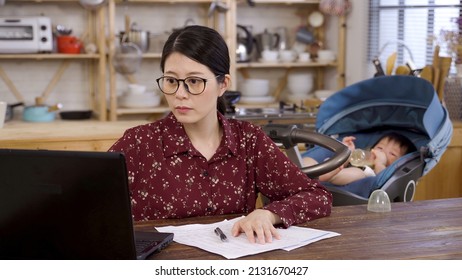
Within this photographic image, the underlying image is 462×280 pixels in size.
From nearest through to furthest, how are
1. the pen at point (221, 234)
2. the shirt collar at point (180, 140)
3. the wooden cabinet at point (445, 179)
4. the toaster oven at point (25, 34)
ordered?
the pen at point (221, 234), the shirt collar at point (180, 140), the wooden cabinet at point (445, 179), the toaster oven at point (25, 34)

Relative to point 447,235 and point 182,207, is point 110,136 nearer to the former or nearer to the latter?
point 182,207

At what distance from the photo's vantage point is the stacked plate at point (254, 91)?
6500mm

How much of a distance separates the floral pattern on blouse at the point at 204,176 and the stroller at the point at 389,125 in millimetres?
603

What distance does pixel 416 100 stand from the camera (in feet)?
11.5

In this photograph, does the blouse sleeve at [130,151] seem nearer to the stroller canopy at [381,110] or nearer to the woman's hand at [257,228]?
the woman's hand at [257,228]

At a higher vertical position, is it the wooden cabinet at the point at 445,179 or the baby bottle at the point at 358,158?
the baby bottle at the point at 358,158

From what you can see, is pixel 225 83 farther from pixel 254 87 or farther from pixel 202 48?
pixel 254 87

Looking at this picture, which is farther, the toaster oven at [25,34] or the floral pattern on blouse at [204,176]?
the toaster oven at [25,34]

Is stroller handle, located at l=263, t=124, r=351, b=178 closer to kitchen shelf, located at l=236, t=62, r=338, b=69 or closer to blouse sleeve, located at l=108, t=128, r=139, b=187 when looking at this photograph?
blouse sleeve, located at l=108, t=128, r=139, b=187

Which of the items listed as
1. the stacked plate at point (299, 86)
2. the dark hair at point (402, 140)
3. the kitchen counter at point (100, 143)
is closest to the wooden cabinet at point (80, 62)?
the kitchen counter at point (100, 143)

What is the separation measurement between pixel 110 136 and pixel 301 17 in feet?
10.8

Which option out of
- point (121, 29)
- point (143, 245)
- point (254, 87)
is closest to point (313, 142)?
point (143, 245)

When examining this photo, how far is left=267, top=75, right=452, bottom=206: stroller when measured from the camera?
3.07m
